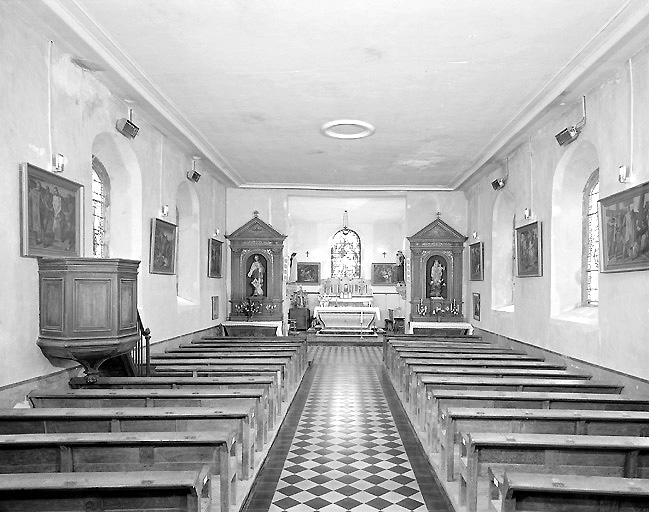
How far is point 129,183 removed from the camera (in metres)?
8.60

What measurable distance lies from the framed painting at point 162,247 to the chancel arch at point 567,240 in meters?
6.35

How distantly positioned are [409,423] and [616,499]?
4479mm

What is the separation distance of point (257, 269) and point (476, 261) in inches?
222

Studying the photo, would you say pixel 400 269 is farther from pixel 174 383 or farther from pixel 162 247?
pixel 174 383

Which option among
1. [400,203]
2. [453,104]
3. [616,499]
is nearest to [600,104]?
[453,104]

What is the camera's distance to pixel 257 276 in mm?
14609

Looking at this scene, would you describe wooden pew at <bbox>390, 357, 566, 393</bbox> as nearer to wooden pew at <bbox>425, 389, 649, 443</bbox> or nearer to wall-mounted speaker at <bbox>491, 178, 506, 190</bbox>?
wooden pew at <bbox>425, 389, 649, 443</bbox>

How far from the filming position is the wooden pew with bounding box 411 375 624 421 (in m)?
6.00

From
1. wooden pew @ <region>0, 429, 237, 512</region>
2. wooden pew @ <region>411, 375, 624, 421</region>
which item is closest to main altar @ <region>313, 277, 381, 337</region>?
wooden pew @ <region>411, 375, 624, 421</region>

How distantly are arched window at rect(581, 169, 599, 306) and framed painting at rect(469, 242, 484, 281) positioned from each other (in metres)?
4.41

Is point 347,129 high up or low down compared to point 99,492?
up

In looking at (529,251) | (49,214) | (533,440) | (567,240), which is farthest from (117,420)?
(529,251)

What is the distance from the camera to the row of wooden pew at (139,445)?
9.60 feet

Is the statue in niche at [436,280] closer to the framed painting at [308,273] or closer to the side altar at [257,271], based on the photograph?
the side altar at [257,271]
